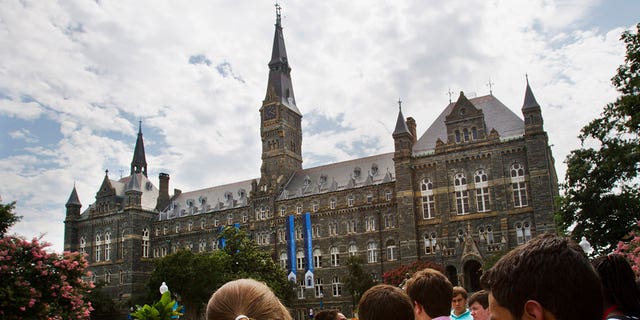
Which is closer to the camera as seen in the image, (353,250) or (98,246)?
(353,250)

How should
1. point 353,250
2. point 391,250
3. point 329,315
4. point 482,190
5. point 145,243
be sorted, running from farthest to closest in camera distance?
point 145,243 < point 353,250 < point 391,250 < point 482,190 < point 329,315

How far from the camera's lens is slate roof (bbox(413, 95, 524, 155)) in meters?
48.6

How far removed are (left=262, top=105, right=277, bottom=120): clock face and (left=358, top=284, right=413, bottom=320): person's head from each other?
63.4 meters

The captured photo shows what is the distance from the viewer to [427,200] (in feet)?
164

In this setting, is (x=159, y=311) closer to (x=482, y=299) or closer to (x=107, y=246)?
(x=482, y=299)

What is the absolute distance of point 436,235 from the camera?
48.7 meters

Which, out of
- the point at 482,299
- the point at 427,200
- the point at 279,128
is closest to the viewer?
the point at 482,299

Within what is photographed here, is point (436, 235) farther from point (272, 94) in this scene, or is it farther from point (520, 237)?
point (272, 94)

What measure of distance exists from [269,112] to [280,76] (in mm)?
5433

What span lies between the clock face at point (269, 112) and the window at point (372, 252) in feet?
70.5

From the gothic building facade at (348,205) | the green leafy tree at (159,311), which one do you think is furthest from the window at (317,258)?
the green leafy tree at (159,311)

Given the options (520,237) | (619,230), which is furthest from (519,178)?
(619,230)

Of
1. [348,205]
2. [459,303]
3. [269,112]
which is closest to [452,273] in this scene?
[348,205]

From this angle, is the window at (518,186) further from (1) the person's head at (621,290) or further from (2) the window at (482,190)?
(1) the person's head at (621,290)
